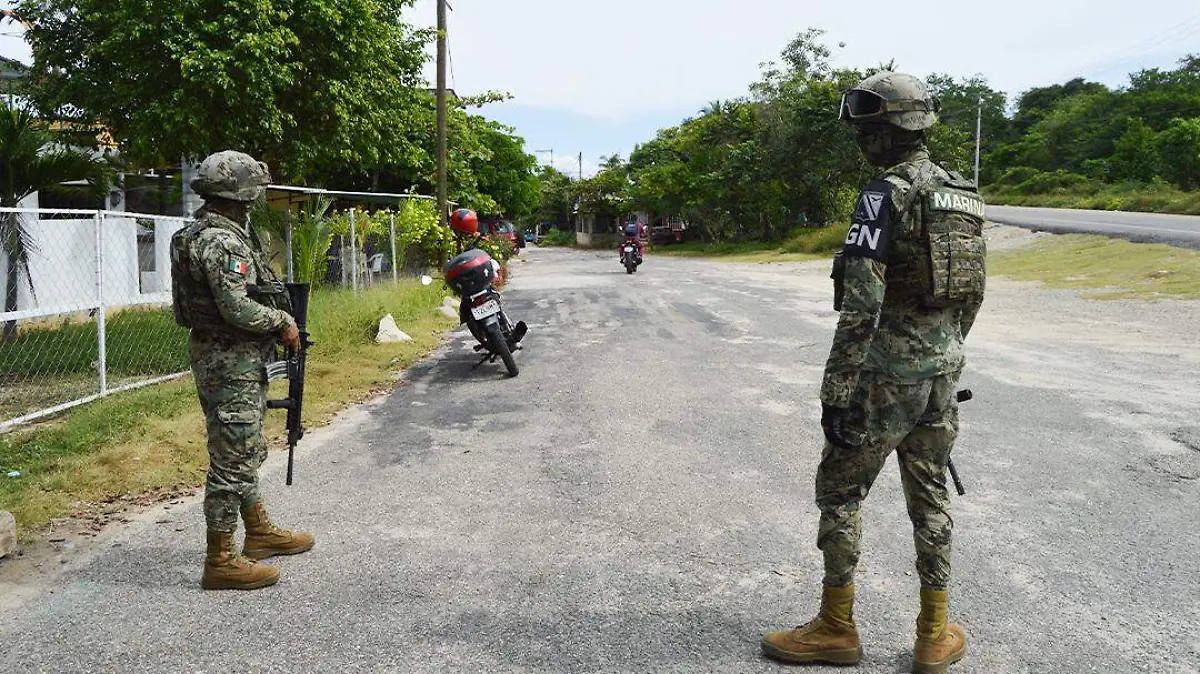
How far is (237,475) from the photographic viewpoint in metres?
3.57

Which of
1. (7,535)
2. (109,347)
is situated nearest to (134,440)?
(7,535)

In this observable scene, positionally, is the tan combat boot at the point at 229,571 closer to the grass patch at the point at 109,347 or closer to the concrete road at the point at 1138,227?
the grass patch at the point at 109,347

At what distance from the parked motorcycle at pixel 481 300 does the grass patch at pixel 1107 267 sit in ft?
32.8

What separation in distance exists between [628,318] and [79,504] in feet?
28.9

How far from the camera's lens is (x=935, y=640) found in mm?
2764

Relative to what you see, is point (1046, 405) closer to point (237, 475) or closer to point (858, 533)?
point (858, 533)

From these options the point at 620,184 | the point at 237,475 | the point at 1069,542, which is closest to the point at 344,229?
the point at 237,475

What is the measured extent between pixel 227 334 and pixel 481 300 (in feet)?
15.6

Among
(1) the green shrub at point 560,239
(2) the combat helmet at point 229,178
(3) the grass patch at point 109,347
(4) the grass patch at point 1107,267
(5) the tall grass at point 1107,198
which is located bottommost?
(3) the grass patch at point 109,347

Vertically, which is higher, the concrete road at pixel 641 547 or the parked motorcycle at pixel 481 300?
the parked motorcycle at pixel 481 300

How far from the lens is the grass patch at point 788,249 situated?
30688 millimetres

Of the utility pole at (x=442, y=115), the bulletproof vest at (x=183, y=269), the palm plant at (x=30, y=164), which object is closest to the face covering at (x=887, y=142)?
the bulletproof vest at (x=183, y=269)

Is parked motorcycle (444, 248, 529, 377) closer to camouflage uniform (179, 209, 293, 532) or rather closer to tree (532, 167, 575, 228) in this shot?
camouflage uniform (179, 209, 293, 532)

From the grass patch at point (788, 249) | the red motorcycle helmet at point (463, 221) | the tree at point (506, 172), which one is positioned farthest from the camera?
the tree at point (506, 172)
